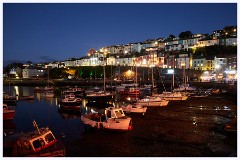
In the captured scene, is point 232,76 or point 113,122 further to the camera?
point 232,76

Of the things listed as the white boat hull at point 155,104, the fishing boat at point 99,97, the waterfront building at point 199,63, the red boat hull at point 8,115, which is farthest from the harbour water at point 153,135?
the waterfront building at point 199,63

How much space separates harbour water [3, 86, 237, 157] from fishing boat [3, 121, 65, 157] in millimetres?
1157

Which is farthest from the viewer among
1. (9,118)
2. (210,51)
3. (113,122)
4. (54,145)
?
(210,51)

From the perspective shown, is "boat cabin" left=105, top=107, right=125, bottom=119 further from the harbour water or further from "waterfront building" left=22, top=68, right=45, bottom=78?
"waterfront building" left=22, top=68, right=45, bottom=78

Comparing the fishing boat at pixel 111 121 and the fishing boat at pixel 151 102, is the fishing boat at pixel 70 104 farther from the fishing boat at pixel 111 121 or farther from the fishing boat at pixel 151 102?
the fishing boat at pixel 111 121

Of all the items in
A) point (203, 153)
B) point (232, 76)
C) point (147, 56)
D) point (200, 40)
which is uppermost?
point (200, 40)

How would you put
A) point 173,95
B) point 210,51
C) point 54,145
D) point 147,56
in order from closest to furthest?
point 54,145 → point 173,95 → point 210,51 → point 147,56

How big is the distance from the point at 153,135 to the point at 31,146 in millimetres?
8947

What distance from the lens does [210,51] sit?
107000mm

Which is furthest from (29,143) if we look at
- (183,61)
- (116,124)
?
(183,61)

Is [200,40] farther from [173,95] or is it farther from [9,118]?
[9,118]

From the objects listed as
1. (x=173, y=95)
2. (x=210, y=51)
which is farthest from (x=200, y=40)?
(x=173, y=95)

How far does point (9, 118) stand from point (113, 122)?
43.6ft

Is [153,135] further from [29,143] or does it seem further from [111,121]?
[29,143]
